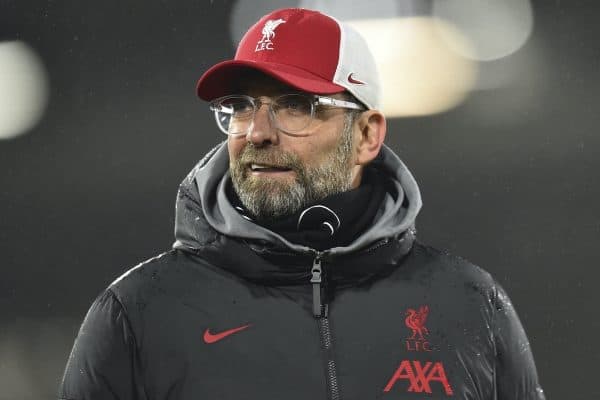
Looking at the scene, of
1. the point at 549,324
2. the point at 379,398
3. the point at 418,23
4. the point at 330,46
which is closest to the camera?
the point at 379,398

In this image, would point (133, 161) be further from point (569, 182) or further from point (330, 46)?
point (330, 46)

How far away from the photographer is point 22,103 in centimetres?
396

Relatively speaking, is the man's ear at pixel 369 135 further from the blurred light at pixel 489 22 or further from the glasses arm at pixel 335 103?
the blurred light at pixel 489 22

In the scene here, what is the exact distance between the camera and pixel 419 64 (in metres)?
3.76

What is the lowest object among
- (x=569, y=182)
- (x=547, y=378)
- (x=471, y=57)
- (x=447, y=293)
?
(x=547, y=378)

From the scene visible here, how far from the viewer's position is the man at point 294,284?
1.22 metres

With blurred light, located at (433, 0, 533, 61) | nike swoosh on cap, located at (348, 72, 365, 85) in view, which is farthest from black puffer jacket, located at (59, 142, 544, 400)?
blurred light, located at (433, 0, 533, 61)

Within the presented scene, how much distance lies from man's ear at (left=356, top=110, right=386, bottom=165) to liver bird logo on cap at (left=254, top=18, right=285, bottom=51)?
0.61 ft

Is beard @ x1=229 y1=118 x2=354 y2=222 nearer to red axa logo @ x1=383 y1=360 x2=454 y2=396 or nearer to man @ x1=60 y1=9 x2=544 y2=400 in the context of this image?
man @ x1=60 y1=9 x2=544 y2=400

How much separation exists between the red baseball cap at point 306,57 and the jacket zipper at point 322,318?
0.86 feet

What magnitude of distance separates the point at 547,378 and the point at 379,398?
2458 millimetres

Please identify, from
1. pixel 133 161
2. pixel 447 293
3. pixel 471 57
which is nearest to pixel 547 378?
pixel 471 57

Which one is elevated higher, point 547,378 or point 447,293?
point 447,293

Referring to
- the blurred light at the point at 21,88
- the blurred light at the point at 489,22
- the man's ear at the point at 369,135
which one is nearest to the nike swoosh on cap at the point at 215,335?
the man's ear at the point at 369,135
